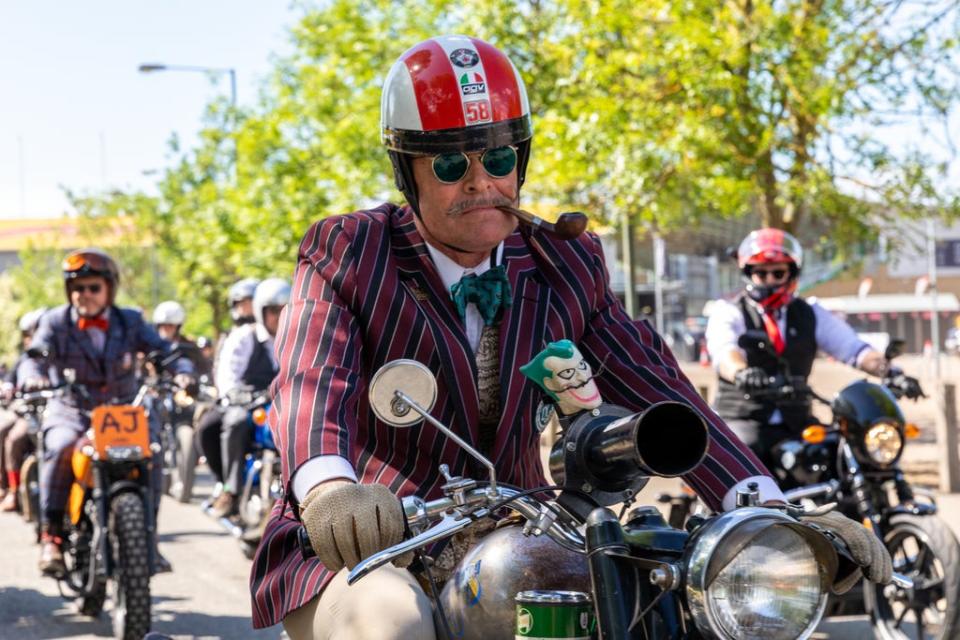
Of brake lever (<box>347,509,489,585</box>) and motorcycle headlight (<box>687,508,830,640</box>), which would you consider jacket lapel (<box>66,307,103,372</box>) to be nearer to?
brake lever (<box>347,509,489,585</box>)

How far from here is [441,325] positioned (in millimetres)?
2920

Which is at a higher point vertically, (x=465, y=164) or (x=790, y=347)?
(x=465, y=164)

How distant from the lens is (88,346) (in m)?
8.95

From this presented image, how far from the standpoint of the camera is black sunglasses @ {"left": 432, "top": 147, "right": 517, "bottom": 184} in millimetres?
2861

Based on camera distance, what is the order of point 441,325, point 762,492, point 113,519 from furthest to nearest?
point 113,519 < point 441,325 < point 762,492

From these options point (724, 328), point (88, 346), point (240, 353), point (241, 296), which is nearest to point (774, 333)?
point (724, 328)

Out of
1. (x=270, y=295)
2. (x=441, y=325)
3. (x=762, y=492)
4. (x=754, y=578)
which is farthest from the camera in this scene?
(x=270, y=295)

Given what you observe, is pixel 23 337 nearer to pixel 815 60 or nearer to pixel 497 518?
pixel 815 60

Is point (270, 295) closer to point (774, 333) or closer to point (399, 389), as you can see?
point (774, 333)

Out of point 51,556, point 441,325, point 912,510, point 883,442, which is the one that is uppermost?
point 441,325

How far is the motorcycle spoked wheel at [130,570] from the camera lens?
7312 mm

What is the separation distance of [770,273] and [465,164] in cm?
545

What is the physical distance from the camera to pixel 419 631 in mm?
2439

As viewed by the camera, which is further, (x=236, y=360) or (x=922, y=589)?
(x=236, y=360)
